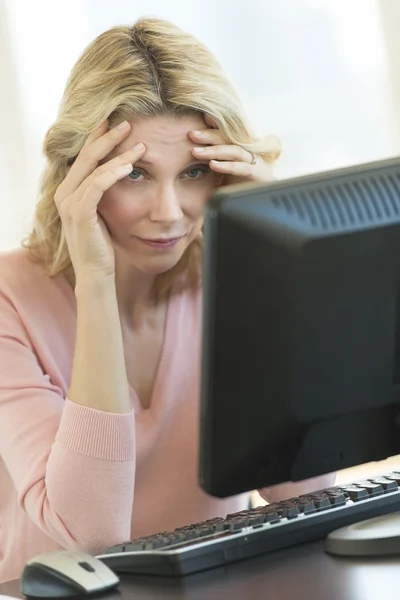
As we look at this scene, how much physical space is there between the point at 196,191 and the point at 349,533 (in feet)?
Answer: 2.04

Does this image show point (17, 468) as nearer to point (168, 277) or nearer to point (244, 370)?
point (168, 277)

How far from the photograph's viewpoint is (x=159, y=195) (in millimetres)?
1479

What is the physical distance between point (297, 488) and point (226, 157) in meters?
0.49

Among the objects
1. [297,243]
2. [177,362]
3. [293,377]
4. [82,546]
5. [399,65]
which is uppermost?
Answer: [399,65]

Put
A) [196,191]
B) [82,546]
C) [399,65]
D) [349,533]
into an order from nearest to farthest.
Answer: [349,533]
[82,546]
[196,191]
[399,65]

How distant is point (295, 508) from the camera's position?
1145 millimetres

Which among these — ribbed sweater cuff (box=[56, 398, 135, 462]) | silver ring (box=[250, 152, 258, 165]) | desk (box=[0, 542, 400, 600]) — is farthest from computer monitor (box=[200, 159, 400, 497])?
silver ring (box=[250, 152, 258, 165])

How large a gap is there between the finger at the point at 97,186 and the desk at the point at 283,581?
0.55 meters

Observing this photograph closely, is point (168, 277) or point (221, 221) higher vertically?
point (221, 221)

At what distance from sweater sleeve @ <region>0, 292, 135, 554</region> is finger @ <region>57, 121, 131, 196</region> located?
1.04 feet

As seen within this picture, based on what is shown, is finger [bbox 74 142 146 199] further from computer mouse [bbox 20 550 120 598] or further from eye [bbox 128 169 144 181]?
computer mouse [bbox 20 550 120 598]

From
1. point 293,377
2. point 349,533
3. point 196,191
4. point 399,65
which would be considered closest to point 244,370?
point 293,377

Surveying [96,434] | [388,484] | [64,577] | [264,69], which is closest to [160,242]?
[96,434]

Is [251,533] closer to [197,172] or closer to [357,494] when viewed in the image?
Result: [357,494]
